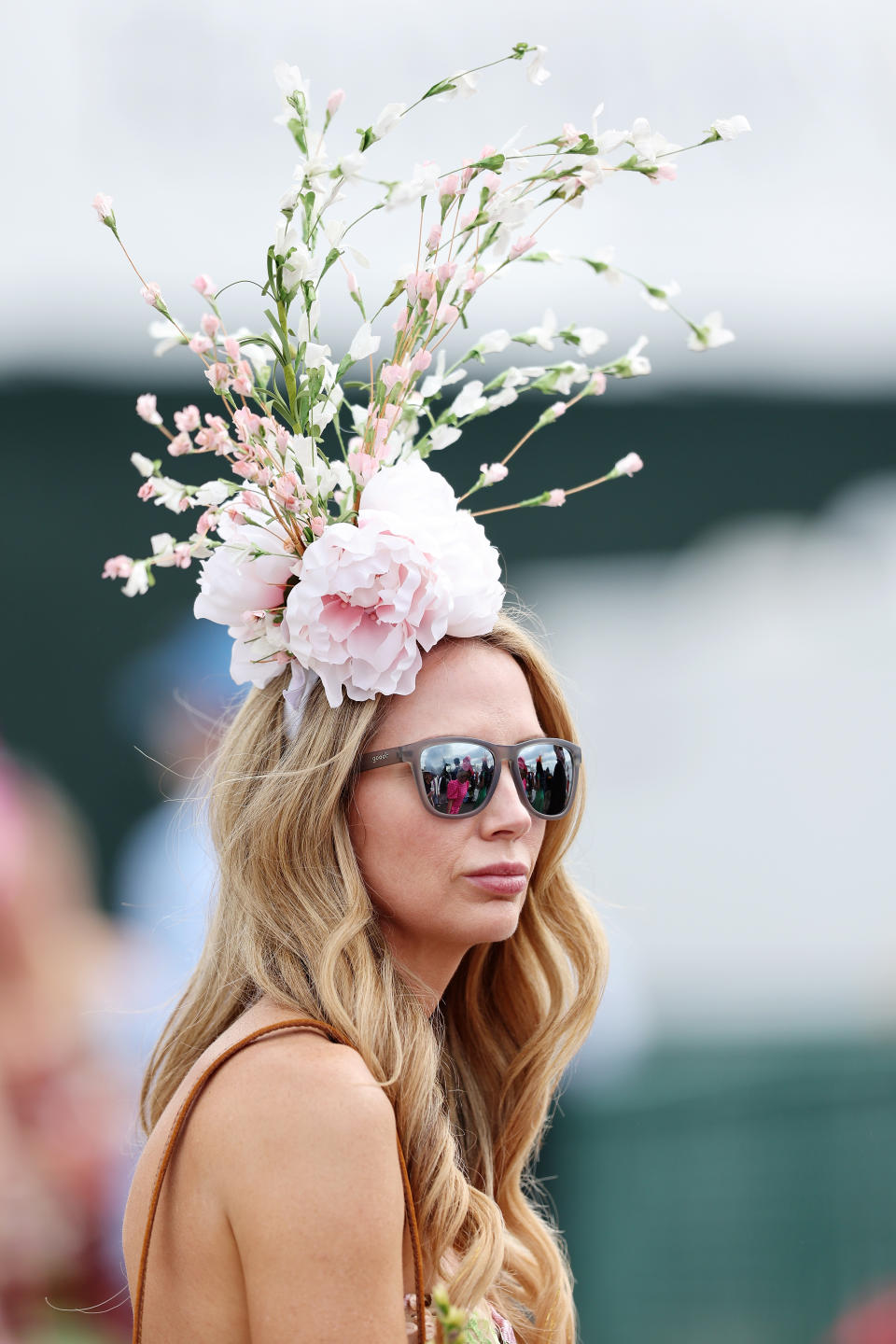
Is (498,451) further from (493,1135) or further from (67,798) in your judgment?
(493,1135)

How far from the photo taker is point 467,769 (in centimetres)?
177

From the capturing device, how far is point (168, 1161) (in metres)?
1.58

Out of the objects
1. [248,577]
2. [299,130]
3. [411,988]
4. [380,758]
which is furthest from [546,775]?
[299,130]

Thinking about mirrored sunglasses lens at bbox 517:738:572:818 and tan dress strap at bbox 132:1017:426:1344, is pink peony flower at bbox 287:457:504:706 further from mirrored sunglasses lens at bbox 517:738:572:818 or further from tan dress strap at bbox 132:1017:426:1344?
tan dress strap at bbox 132:1017:426:1344

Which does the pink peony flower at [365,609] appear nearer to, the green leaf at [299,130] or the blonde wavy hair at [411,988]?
the blonde wavy hair at [411,988]

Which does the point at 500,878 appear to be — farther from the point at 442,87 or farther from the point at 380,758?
the point at 442,87

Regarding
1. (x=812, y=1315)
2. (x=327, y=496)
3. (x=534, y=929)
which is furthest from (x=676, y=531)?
(x=327, y=496)

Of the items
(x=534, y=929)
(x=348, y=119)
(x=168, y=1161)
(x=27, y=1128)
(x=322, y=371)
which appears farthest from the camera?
(x=348, y=119)

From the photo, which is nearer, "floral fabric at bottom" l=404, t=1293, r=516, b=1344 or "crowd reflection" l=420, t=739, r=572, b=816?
"floral fabric at bottom" l=404, t=1293, r=516, b=1344

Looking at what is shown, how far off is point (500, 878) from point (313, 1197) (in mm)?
505

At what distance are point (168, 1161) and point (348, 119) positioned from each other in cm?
439

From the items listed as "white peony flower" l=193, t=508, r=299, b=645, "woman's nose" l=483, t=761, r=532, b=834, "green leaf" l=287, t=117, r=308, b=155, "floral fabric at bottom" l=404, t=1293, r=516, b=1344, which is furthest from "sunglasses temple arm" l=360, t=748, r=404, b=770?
"green leaf" l=287, t=117, r=308, b=155

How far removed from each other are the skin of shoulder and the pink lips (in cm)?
33

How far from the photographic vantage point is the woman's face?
69.8 inches
